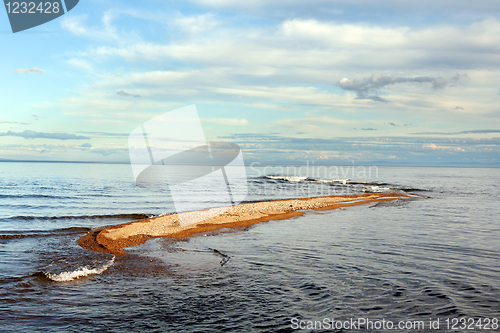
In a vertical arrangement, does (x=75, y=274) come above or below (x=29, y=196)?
above

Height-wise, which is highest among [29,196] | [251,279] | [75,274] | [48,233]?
[75,274]

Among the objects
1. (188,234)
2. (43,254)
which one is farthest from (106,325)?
(188,234)

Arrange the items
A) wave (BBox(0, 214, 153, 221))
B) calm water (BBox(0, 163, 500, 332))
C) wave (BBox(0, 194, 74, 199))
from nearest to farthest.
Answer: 1. calm water (BBox(0, 163, 500, 332))
2. wave (BBox(0, 214, 153, 221))
3. wave (BBox(0, 194, 74, 199))

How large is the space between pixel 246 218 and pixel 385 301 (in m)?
14.2

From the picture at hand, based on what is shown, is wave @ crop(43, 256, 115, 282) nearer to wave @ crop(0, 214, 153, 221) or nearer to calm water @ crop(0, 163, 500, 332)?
calm water @ crop(0, 163, 500, 332)

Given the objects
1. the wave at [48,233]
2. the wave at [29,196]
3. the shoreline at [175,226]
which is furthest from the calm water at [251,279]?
the wave at [29,196]

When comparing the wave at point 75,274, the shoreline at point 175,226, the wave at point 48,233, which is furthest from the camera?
the wave at point 48,233

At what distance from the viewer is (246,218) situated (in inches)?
849

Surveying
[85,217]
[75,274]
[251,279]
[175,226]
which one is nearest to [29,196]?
[85,217]

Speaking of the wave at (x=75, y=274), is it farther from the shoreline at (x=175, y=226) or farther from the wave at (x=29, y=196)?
the wave at (x=29, y=196)

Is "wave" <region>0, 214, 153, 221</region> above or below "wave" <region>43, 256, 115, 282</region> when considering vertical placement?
below

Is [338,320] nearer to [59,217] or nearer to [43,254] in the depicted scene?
[43,254]

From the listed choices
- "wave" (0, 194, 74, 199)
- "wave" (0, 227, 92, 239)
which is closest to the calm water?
"wave" (0, 227, 92, 239)

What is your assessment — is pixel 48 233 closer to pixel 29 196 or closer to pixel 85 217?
pixel 85 217
